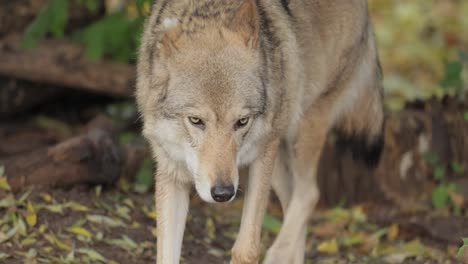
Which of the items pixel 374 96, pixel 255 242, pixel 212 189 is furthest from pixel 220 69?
pixel 374 96

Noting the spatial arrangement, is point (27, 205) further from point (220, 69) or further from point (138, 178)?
point (220, 69)

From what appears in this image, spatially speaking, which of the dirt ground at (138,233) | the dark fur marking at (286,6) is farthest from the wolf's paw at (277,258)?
the dark fur marking at (286,6)

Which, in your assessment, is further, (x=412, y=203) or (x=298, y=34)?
(x=412, y=203)

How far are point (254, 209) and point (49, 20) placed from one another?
2.81 meters

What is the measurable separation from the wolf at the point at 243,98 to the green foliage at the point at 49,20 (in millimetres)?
1877

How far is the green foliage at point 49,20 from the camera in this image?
677 centimetres

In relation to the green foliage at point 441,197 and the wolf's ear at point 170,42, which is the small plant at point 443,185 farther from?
the wolf's ear at point 170,42

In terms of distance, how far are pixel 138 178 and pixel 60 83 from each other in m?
1.76

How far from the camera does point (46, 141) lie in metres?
8.43

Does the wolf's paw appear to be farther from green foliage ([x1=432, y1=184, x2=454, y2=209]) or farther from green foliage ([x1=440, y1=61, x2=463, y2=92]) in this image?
green foliage ([x1=440, y1=61, x2=463, y2=92])

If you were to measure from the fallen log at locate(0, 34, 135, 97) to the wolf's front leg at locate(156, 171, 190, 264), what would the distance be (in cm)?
309

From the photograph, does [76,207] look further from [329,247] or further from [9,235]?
[329,247]

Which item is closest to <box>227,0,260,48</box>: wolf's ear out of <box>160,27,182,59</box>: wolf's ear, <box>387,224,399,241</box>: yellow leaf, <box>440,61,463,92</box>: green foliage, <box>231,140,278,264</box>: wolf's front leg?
<box>160,27,182,59</box>: wolf's ear

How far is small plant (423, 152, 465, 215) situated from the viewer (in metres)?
7.28
